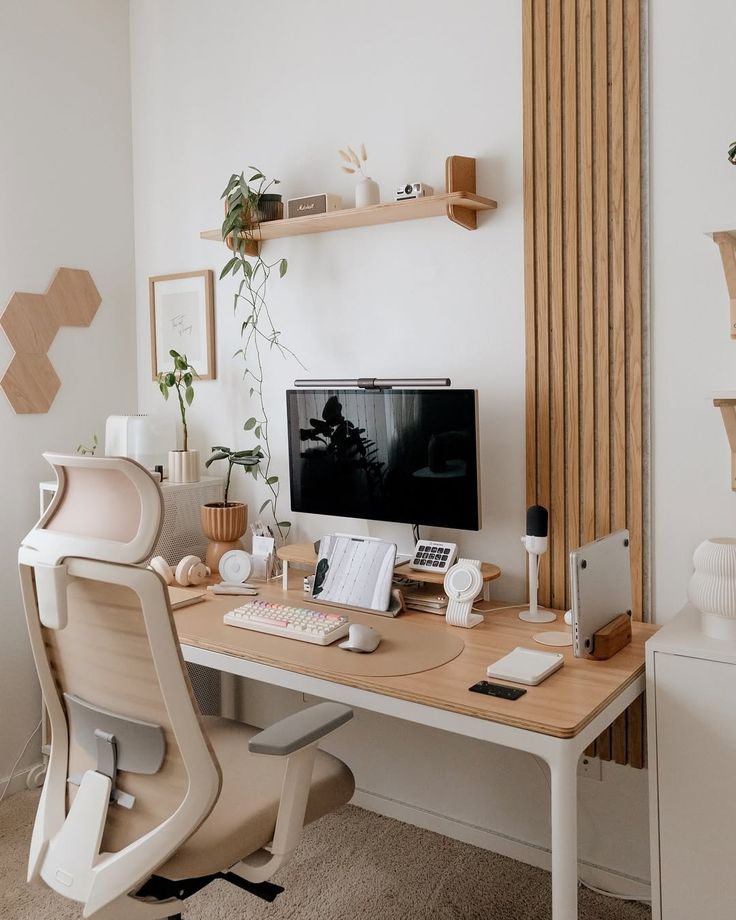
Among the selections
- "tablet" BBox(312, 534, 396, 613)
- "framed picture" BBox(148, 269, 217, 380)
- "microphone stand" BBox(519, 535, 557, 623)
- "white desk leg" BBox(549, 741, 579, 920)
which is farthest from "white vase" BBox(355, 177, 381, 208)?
"white desk leg" BBox(549, 741, 579, 920)

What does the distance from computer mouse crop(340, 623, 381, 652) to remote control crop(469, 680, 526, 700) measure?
32cm

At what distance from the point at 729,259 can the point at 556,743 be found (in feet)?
3.76

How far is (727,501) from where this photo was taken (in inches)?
80.1

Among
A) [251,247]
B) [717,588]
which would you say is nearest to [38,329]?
[251,247]

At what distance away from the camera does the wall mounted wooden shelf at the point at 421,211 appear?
226cm

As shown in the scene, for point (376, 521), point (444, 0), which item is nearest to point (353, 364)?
point (376, 521)

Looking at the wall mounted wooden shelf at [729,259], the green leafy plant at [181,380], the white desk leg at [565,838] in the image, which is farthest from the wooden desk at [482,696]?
the green leafy plant at [181,380]

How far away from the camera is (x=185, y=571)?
2.62 m

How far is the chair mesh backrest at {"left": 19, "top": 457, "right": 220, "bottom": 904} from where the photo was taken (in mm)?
1394

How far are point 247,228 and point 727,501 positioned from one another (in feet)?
5.54

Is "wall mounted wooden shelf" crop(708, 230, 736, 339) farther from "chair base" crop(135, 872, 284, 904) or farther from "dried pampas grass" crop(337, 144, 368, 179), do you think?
"chair base" crop(135, 872, 284, 904)

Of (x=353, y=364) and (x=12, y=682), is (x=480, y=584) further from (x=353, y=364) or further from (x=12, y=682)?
(x=12, y=682)

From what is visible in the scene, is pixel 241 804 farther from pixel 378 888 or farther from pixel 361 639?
pixel 378 888

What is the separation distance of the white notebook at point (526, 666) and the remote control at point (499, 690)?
0.11 feet
